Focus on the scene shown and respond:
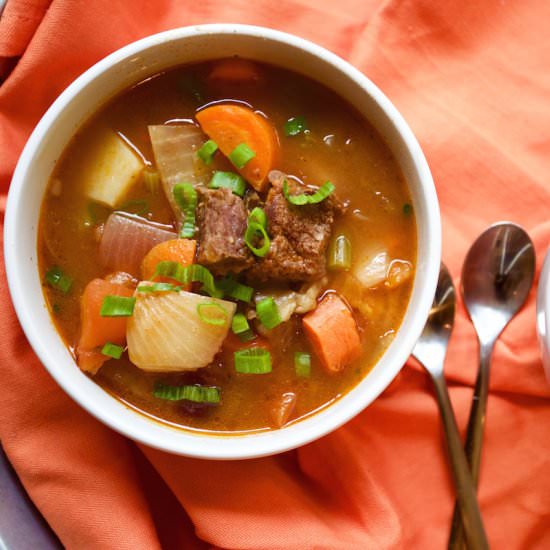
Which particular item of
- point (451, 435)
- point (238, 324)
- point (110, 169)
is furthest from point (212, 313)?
point (451, 435)

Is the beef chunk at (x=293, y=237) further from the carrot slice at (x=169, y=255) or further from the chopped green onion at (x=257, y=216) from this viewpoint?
the carrot slice at (x=169, y=255)

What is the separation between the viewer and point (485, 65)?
8.60 feet

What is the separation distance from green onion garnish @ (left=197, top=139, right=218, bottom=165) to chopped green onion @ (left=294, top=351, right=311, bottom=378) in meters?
0.63

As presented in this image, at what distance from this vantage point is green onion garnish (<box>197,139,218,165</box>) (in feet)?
7.07

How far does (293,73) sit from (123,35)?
62 cm

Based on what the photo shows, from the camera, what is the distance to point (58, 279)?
2213 millimetres

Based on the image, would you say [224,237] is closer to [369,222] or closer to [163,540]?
[369,222]

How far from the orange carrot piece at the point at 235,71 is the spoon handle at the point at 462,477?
3.75 feet

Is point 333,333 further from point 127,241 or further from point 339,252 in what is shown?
point 127,241

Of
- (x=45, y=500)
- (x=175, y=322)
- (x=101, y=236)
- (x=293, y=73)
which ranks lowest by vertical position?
(x=45, y=500)

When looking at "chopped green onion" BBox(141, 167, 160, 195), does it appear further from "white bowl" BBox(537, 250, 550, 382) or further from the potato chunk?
"white bowl" BBox(537, 250, 550, 382)

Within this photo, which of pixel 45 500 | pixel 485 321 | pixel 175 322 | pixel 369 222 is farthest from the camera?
pixel 485 321

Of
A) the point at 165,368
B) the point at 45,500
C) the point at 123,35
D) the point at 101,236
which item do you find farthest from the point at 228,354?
the point at 123,35

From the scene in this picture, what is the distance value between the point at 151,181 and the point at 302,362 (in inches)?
27.4
